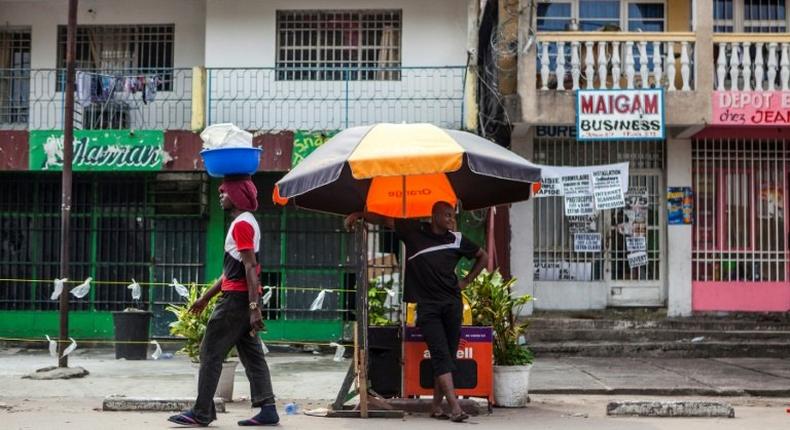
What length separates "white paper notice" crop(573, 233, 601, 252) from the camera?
1407cm

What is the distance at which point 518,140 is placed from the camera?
14.1 meters

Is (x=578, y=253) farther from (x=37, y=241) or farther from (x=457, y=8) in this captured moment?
(x=37, y=241)

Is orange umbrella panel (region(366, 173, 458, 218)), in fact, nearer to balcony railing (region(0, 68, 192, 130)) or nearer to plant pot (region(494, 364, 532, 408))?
plant pot (region(494, 364, 532, 408))

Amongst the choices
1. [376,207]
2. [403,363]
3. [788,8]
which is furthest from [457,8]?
[403,363]

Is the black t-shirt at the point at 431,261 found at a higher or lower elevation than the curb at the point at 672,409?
higher

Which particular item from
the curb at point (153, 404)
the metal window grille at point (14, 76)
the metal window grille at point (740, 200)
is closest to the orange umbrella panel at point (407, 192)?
the curb at point (153, 404)

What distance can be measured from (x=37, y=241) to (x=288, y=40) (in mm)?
5012

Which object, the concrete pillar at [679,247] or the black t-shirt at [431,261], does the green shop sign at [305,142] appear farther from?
the black t-shirt at [431,261]

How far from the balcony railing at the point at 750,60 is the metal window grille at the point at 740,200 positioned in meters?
1.07

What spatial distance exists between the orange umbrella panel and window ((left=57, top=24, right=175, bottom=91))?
25.0 ft

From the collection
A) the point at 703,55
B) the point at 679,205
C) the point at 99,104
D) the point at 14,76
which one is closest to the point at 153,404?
the point at 99,104

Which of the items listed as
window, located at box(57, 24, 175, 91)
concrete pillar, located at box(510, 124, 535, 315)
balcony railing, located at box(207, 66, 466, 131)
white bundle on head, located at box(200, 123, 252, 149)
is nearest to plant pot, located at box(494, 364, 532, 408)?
white bundle on head, located at box(200, 123, 252, 149)

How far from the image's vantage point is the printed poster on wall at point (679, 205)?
13.9 m

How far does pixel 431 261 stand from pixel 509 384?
1589 mm
